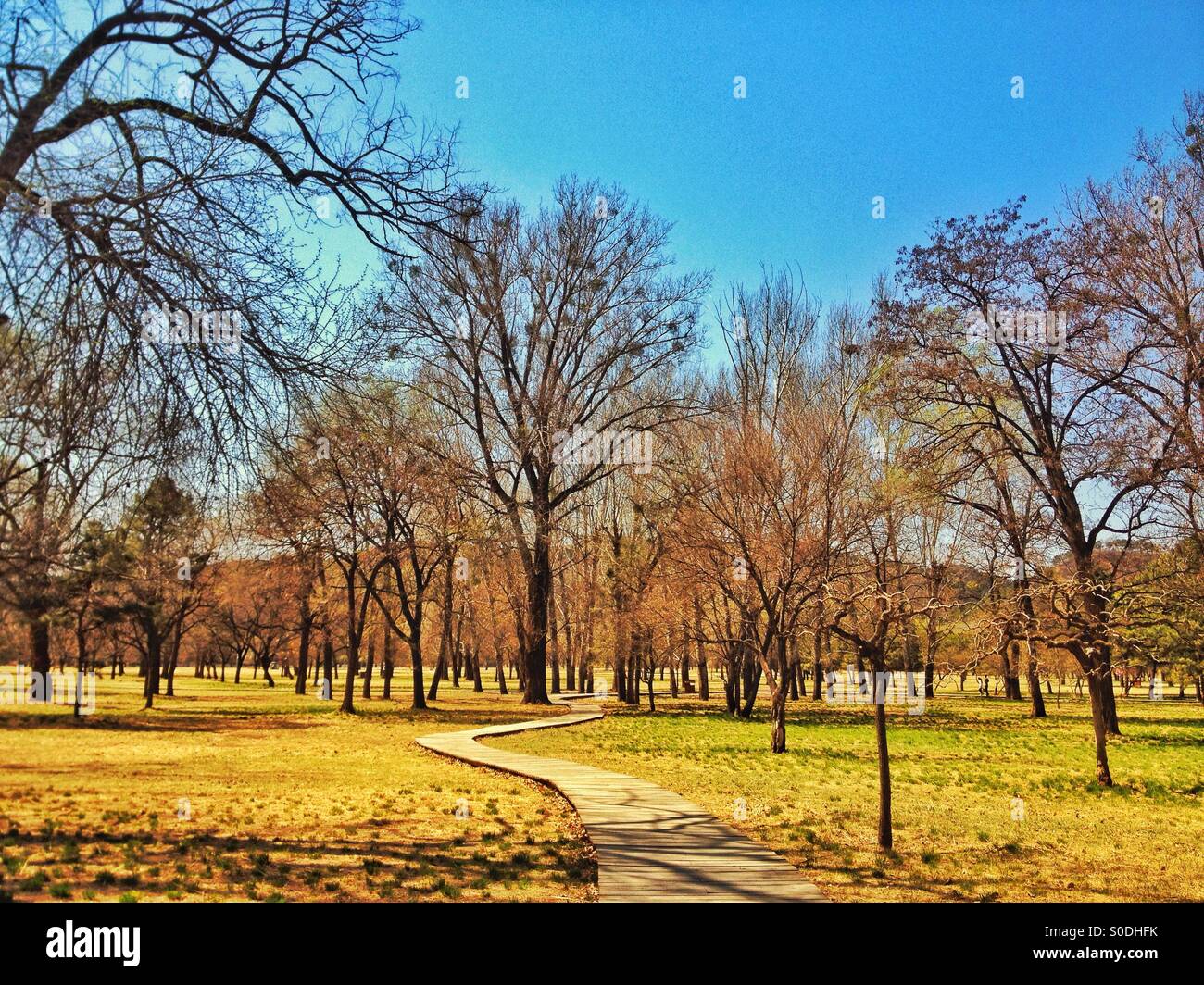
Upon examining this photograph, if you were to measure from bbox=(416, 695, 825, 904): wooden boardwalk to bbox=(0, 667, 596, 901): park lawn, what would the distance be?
0.32 meters

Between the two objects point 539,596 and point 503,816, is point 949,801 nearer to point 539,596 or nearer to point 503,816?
point 503,816

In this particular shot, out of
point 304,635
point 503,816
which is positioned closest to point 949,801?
point 503,816

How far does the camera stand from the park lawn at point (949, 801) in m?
8.47

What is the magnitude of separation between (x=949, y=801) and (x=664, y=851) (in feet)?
21.7

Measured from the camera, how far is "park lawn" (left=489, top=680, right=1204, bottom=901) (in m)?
8.47

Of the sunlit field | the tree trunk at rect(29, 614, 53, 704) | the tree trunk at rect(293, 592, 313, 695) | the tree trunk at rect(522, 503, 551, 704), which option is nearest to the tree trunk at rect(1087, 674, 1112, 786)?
the sunlit field

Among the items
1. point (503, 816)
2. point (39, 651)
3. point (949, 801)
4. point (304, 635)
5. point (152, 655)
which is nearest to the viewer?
point (39, 651)

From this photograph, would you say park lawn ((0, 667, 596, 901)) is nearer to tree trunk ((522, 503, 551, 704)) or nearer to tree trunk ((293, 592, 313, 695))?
tree trunk ((522, 503, 551, 704))

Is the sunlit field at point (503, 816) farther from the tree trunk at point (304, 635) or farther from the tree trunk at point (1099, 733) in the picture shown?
the tree trunk at point (304, 635)

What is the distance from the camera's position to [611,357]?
34844 millimetres

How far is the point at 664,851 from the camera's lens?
873 centimetres
